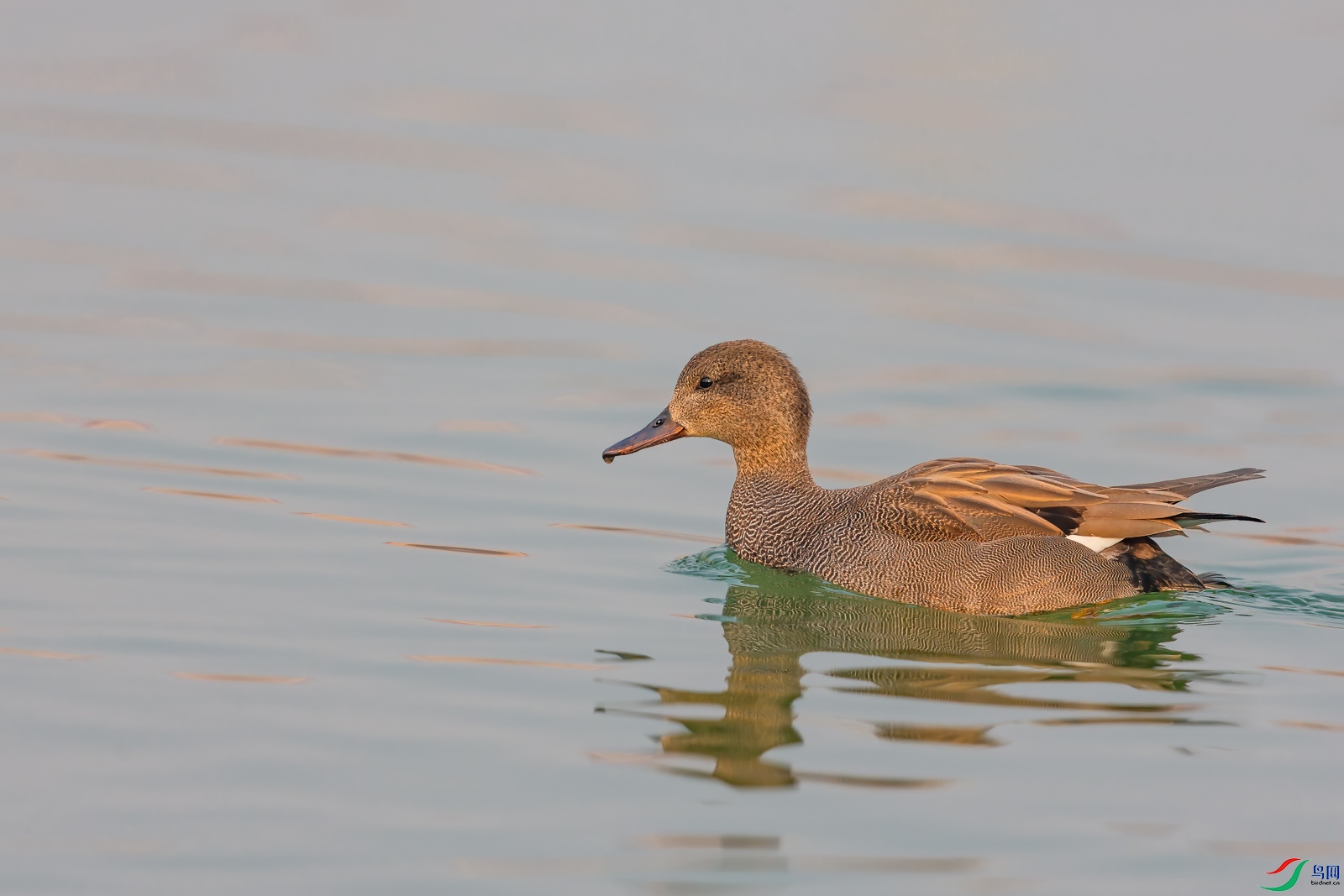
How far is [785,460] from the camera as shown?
10828mm

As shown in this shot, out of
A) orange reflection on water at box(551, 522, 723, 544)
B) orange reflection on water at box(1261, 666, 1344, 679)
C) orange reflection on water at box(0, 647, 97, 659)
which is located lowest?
orange reflection on water at box(0, 647, 97, 659)

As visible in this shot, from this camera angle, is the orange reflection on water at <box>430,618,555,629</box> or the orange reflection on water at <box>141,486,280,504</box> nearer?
the orange reflection on water at <box>430,618,555,629</box>

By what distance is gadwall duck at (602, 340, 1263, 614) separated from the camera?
9.62 m

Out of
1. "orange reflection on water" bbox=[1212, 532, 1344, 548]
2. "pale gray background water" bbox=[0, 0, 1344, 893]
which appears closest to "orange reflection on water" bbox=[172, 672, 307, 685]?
"pale gray background water" bbox=[0, 0, 1344, 893]

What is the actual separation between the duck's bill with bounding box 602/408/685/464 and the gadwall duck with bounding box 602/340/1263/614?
13 millimetres

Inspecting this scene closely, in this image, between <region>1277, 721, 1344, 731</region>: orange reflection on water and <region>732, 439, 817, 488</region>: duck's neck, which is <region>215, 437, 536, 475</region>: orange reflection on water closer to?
<region>732, 439, 817, 488</region>: duck's neck

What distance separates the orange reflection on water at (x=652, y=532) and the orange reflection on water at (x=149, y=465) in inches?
67.6

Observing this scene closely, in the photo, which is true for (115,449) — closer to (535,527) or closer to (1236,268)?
(535,527)

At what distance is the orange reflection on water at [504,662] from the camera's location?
8219mm

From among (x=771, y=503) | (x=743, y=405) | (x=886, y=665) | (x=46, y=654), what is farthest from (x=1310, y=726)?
(x=46, y=654)

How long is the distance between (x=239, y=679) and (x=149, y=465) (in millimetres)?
3498

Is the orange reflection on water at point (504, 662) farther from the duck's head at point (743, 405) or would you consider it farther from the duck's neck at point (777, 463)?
the duck's neck at point (777, 463)

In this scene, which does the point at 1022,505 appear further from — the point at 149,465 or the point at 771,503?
the point at 149,465

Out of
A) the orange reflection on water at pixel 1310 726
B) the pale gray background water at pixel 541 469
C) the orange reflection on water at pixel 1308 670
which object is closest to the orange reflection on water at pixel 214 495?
the pale gray background water at pixel 541 469
